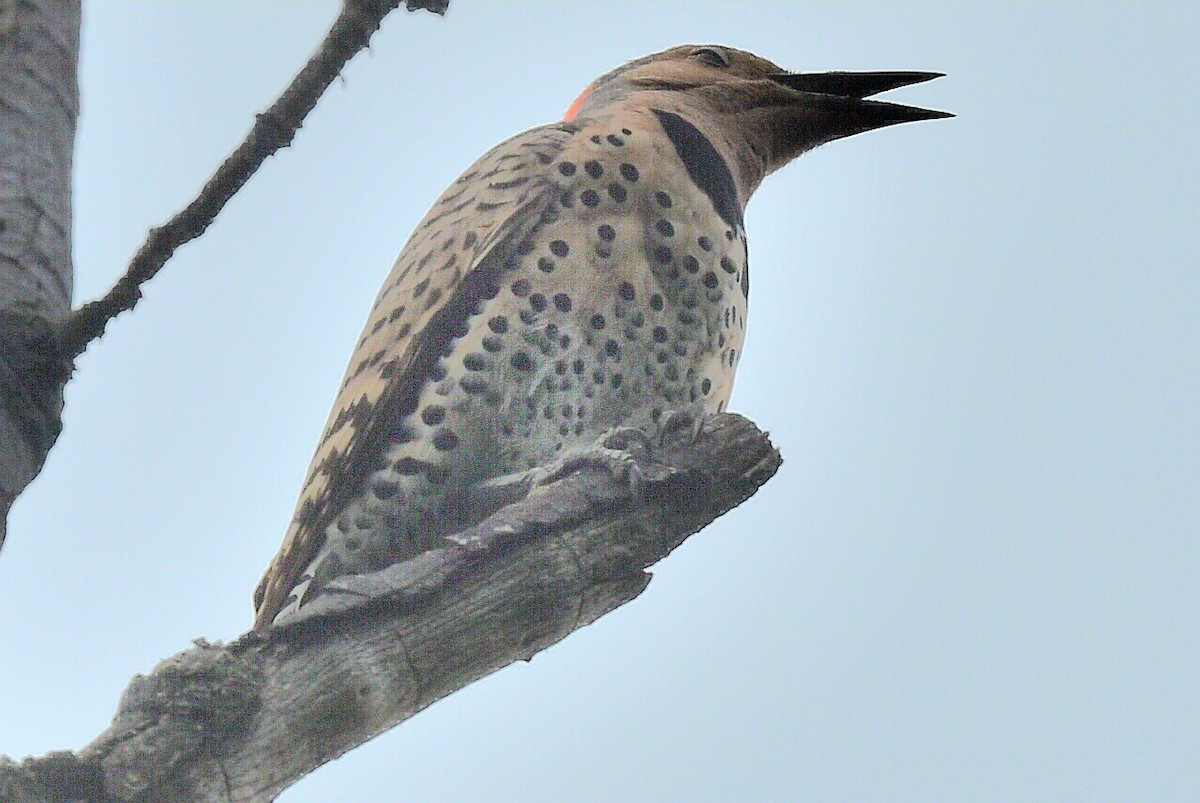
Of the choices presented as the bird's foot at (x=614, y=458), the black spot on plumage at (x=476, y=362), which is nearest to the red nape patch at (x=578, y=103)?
the black spot on plumage at (x=476, y=362)

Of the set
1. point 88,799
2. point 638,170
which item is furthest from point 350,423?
point 88,799

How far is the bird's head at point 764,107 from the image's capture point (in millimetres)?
4082

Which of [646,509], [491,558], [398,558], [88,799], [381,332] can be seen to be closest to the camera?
[88,799]

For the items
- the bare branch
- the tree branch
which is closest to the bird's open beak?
the tree branch

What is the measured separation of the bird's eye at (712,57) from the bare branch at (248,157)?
2.27m

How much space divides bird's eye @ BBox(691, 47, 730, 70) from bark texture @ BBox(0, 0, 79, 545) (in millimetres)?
2295

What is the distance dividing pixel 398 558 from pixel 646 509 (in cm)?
73

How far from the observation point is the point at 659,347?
3.38 metres

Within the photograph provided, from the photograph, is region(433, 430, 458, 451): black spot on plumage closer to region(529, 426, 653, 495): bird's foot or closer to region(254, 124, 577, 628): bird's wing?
region(254, 124, 577, 628): bird's wing

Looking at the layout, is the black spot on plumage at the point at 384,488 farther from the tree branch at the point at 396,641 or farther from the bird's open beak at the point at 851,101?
the bird's open beak at the point at 851,101

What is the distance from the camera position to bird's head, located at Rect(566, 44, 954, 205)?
161 inches

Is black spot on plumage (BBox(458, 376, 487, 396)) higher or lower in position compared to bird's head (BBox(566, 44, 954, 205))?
lower

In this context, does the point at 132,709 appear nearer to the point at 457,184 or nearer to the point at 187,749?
the point at 187,749

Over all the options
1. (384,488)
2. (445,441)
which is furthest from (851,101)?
(384,488)
